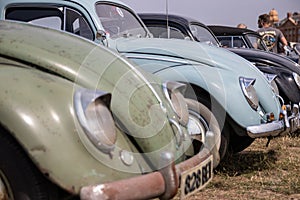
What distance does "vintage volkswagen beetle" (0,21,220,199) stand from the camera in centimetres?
219

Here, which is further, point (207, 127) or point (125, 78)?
point (207, 127)

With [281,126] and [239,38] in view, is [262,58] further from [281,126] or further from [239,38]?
[239,38]

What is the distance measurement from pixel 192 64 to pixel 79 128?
2.28 meters

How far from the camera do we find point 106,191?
217cm

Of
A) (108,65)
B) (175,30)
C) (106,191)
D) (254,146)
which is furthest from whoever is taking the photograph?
(175,30)

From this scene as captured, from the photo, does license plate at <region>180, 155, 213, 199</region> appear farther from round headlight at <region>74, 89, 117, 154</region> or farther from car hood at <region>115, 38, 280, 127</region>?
car hood at <region>115, 38, 280, 127</region>

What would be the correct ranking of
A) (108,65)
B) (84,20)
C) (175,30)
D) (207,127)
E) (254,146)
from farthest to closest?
1. (175,30)
2. (254,146)
3. (84,20)
4. (207,127)
5. (108,65)

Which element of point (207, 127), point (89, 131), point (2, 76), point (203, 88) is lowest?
point (207, 127)

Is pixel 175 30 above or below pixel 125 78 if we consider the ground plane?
below

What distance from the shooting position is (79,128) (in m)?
2.28

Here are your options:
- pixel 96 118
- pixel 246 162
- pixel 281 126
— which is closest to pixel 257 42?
pixel 246 162

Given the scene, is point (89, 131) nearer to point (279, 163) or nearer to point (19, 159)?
point (19, 159)

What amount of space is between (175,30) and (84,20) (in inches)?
71.6

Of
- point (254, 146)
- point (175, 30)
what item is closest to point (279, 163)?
point (254, 146)
